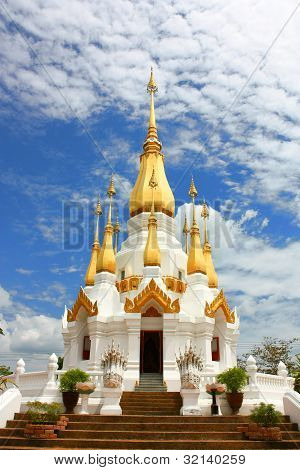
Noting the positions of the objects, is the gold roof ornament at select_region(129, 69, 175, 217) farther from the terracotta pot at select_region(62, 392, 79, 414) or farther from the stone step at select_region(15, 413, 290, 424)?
the stone step at select_region(15, 413, 290, 424)

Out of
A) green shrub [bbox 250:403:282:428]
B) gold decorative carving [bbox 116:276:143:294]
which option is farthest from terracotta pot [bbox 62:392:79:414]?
gold decorative carving [bbox 116:276:143:294]

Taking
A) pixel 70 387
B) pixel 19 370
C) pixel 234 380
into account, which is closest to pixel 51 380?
pixel 70 387

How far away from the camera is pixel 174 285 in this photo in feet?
84.6

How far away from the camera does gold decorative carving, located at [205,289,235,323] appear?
23750mm

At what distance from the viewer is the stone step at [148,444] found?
10.9m

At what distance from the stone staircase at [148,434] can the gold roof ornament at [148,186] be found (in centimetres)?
1801

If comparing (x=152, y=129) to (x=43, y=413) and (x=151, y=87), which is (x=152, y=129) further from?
(x=43, y=413)

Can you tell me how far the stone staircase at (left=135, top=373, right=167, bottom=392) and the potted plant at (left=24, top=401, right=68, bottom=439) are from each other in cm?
791

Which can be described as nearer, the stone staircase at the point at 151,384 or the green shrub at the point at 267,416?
the green shrub at the point at 267,416

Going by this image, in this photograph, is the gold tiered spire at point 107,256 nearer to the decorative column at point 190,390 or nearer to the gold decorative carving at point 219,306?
the gold decorative carving at point 219,306

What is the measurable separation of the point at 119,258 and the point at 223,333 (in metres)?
8.25

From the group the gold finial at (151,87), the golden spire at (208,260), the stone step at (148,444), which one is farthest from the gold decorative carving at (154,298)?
the gold finial at (151,87)
